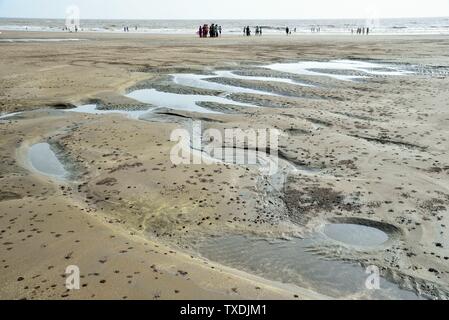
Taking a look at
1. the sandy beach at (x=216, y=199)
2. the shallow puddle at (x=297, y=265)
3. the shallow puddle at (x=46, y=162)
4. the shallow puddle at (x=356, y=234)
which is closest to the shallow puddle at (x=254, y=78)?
the sandy beach at (x=216, y=199)

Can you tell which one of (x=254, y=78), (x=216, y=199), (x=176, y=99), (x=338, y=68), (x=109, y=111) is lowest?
(x=216, y=199)

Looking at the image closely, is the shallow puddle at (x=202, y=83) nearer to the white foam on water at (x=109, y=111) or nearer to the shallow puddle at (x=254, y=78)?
the shallow puddle at (x=254, y=78)

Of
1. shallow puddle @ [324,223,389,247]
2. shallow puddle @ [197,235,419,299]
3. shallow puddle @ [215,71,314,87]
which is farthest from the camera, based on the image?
shallow puddle @ [215,71,314,87]

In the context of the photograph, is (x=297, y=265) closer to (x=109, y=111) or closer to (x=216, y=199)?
(x=216, y=199)

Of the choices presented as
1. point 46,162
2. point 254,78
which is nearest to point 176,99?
point 254,78

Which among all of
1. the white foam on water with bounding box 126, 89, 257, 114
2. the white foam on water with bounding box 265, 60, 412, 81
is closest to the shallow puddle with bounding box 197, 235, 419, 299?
the white foam on water with bounding box 126, 89, 257, 114

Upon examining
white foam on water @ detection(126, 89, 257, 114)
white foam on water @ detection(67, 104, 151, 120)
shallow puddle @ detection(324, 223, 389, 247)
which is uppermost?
white foam on water @ detection(126, 89, 257, 114)

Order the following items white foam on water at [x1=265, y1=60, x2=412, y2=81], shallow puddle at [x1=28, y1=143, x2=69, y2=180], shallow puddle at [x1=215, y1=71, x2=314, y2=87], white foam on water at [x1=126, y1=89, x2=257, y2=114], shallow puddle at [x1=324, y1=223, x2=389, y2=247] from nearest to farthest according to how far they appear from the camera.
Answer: shallow puddle at [x1=324, y1=223, x2=389, y2=247]
shallow puddle at [x1=28, y1=143, x2=69, y2=180]
white foam on water at [x1=126, y1=89, x2=257, y2=114]
shallow puddle at [x1=215, y1=71, x2=314, y2=87]
white foam on water at [x1=265, y1=60, x2=412, y2=81]

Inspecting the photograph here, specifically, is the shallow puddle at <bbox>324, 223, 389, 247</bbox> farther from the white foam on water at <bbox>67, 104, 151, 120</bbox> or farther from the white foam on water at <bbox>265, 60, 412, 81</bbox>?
the white foam on water at <bbox>265, 60, 412, 81</bbox>
